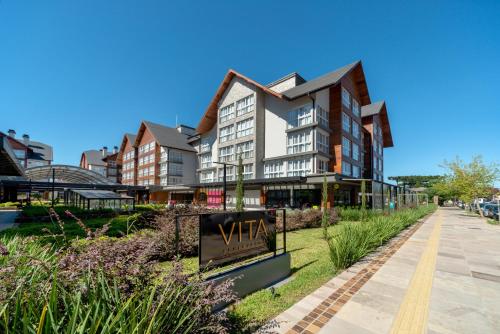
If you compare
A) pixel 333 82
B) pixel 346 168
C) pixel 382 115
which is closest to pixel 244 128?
pixel 333 82

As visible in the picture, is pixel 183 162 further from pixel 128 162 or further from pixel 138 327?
pixel 138 327

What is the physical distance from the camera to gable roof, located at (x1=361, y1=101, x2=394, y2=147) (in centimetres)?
3994

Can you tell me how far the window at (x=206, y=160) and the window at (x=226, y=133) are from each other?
5.52m

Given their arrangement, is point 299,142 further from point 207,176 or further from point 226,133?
point 207,176

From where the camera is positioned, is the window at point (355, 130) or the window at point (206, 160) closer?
the window at point (355, 130)

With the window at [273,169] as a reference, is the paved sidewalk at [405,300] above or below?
below

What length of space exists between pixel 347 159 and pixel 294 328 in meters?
28.8

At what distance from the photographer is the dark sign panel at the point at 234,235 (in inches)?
175

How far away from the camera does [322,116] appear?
92.0ft

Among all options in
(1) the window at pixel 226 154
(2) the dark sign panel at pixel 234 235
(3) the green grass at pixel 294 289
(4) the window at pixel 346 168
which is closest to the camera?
(3) the green grass at pixel 294 289

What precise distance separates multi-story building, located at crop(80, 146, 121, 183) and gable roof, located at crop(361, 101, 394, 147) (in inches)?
2832

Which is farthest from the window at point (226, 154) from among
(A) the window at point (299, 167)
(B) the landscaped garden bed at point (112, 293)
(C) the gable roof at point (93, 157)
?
(C) the gable roof at point (93, 157)

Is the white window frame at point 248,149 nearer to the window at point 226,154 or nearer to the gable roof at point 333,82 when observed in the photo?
the window at point 226,154

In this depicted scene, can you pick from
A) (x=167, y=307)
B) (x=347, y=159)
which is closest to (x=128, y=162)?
(x=347, y=159)
